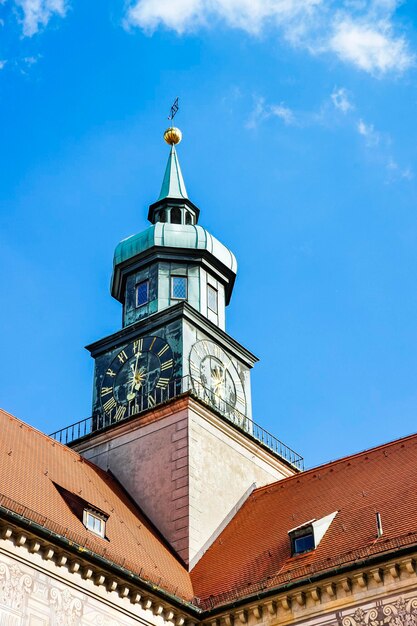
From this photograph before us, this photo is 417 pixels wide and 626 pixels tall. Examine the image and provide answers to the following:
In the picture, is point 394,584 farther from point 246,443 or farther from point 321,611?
point 246,443

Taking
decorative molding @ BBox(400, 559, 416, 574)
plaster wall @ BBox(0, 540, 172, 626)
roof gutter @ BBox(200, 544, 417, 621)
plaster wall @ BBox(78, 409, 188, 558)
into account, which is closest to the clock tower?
plaster wall @ BBox(78, 409, 188, 558)

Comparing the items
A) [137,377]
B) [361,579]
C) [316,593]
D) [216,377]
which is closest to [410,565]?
[361,579]

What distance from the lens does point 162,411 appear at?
26.5m

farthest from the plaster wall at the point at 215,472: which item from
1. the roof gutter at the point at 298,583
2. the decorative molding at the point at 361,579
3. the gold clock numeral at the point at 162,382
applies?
the decorative molding at the point at 361,579

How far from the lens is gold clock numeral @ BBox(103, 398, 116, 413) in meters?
28.4

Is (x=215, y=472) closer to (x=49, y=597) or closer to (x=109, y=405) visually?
(x=109, y=405)

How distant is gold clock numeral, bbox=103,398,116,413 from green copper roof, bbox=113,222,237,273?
4773 millimetres

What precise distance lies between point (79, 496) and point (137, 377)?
6.40m

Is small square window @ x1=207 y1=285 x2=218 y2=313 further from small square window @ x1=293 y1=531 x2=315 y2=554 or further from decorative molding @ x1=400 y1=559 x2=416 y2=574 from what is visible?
decorative molding @ x1=400 y1=559 x2=416 y2=574

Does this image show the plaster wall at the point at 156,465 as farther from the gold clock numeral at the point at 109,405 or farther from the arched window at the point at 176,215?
the arched window at the point at 176,215

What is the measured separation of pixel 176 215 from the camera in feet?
108

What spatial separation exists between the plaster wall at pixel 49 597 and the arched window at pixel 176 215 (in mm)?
15480

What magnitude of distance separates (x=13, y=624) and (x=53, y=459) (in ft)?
21.7

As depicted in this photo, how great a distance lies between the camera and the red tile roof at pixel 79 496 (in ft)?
64.8
